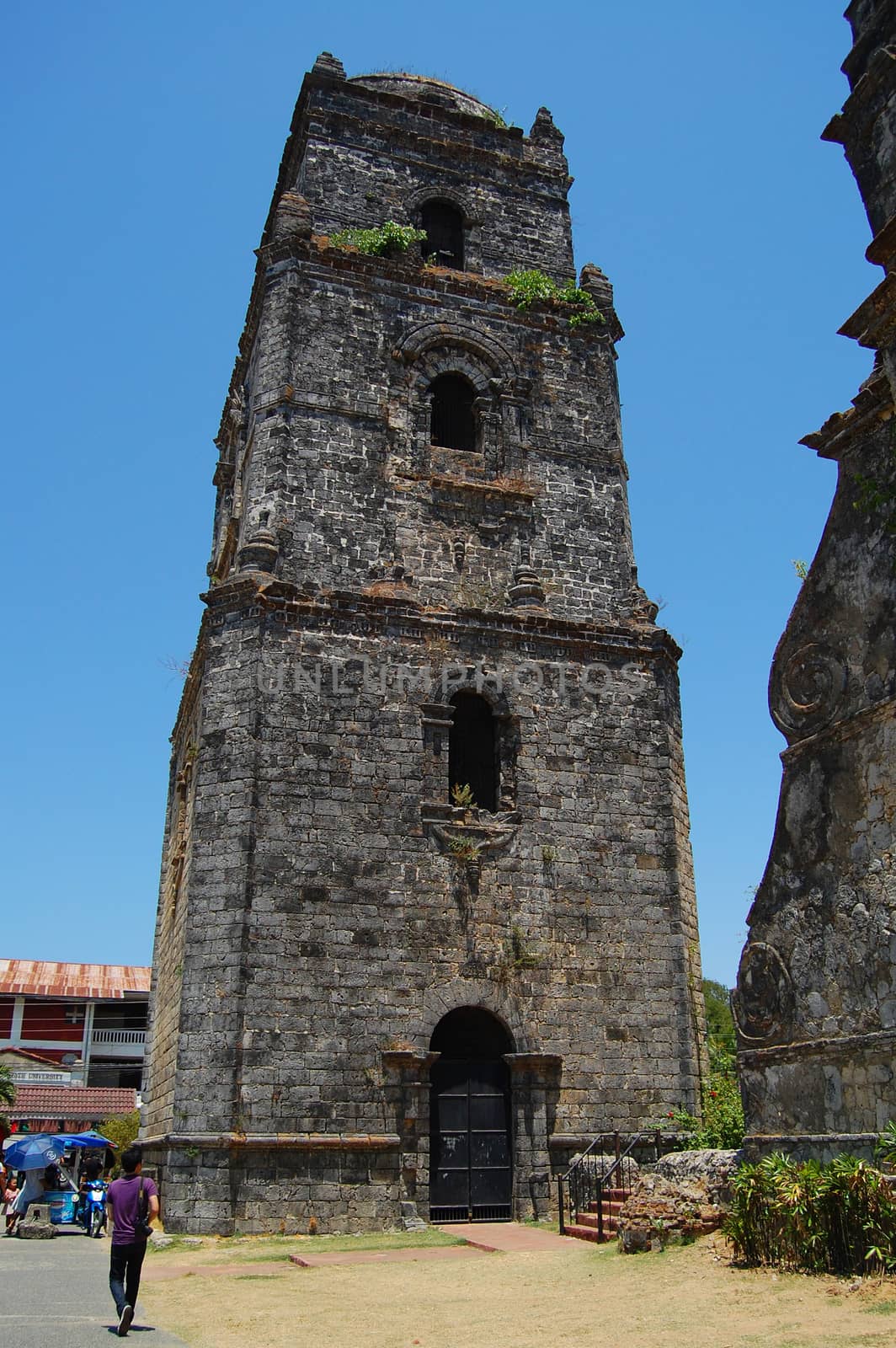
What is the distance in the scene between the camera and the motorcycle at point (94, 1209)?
15.5 metres

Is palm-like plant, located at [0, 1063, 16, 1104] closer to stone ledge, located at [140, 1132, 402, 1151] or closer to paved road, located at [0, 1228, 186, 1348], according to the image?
paved road, located at [0, 1228, 186, 1348]

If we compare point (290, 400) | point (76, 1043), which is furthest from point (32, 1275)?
point (76, 1043)

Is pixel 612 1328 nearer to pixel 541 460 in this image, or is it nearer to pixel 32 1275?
pixel 32 1275

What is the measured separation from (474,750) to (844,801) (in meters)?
7.38

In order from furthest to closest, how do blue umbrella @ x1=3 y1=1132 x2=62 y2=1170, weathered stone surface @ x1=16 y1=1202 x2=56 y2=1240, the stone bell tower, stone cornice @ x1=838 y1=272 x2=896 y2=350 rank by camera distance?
blue umbrella @ x1=3 y1=1132 x2=62 y2=1170 < weathered stone surface @ x1=16 y1=1202 x2=56 y2=1240 < the stone bell tower < stone cornice @ x1=838 y1=272 x2=896 y2=350

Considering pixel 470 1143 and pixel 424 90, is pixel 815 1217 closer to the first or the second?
pixel 470 1143

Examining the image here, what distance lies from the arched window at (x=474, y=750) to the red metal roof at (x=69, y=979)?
30.5m

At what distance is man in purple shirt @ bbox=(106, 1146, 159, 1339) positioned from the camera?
7438 millimetres

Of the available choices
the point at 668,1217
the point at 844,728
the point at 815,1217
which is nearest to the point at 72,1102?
the point at 668,1217

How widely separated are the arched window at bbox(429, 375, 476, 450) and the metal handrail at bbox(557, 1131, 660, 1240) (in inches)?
427

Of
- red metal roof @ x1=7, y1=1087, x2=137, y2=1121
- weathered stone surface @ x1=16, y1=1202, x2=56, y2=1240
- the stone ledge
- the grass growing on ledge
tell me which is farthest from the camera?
red metal roof @ x1=7, y1=1087, x2=137, y2=1121

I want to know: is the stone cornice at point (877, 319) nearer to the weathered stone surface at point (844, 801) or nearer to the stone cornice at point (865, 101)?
the weathered stone surface at point (844, 801)

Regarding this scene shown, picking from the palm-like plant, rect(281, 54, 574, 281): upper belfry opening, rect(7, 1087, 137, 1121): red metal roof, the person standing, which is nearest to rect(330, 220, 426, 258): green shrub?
rect(281, 54, 574, 281): upper belfry opening

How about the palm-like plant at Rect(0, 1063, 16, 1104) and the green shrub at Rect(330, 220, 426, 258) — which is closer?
the green shrub at Rect(330, 220, 426, 258)
